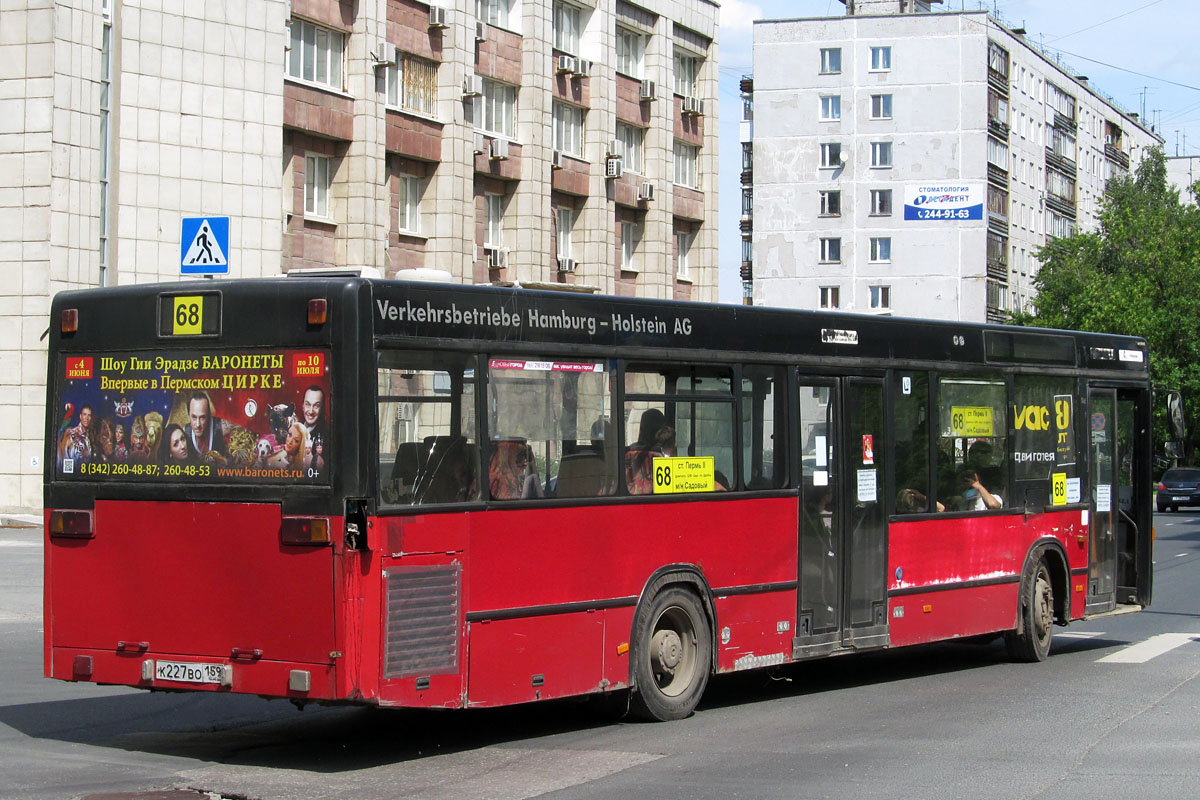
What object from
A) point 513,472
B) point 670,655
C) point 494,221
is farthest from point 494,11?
point 513,472

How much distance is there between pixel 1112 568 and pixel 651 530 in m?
6.98

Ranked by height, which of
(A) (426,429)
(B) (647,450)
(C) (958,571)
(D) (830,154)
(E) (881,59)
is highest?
(E) (881,59)

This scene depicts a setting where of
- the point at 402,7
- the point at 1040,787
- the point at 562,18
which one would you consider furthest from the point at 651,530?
the point at 562,18

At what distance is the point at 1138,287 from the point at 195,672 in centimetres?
7215

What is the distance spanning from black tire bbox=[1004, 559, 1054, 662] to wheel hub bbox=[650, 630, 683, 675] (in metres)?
4.67

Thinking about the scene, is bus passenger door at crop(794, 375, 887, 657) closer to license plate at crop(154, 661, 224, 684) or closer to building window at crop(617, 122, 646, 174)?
license plate at crop(154, 661, 224, 684)

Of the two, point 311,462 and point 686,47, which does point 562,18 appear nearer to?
point 686,47

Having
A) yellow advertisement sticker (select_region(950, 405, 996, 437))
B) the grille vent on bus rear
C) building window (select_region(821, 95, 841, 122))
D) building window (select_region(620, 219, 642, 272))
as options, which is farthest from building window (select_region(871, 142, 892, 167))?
the grille vent on bus rear

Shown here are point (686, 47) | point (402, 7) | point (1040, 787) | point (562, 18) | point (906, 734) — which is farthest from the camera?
point (686, 47)

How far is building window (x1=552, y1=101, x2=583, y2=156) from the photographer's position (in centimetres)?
4203

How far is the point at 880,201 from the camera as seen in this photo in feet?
264

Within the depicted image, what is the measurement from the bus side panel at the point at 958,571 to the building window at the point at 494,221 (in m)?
26.5

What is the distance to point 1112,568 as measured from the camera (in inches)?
613

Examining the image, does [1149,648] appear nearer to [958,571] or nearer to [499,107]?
[958,571]
